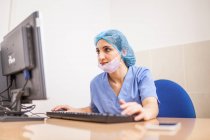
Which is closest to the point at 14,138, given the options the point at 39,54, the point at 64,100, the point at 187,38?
the point at 39,54

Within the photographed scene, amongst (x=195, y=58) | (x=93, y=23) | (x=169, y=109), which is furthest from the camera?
(x=93, y=23)

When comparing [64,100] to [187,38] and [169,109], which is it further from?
[187,38]

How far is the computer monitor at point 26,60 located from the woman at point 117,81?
0.20 meters

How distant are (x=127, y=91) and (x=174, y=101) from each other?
0.26m

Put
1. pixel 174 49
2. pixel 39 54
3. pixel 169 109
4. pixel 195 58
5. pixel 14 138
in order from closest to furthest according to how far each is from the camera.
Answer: pixel 14 138 < pixel 39 54 < pixel 169 109 < pixel 195 58 < pixel 174 49

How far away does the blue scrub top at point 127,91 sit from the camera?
4.03ft

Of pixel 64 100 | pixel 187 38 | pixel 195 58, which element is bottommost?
pixel 64 100

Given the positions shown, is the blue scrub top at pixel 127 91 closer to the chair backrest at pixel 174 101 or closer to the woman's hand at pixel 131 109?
the chair backrest at pixel 174 101

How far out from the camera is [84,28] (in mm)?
2242

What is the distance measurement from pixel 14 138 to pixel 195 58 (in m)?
1.55

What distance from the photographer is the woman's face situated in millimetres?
1424

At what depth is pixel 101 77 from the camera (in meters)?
1.45

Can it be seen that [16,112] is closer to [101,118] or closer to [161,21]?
[101,118]

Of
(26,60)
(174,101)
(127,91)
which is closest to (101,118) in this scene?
(26,60)
